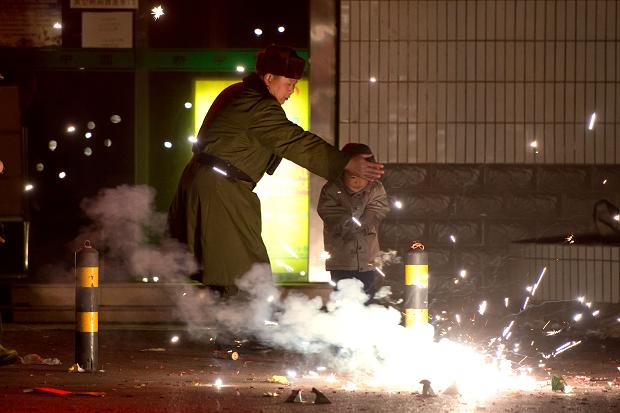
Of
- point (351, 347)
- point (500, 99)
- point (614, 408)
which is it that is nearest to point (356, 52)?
point (500, 99)

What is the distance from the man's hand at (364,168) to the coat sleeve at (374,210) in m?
2.24

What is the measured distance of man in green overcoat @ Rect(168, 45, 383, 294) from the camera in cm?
870

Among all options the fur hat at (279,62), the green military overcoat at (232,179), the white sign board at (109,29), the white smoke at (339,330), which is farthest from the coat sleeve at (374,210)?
the white sign board at (109,29)

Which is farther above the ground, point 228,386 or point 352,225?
point 352,225

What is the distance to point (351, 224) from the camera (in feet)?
35.1

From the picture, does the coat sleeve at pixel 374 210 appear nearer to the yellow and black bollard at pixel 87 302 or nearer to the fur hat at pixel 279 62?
the fur hat at pixel 279 62

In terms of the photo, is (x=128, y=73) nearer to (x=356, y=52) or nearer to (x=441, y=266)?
(x=356, y=52)

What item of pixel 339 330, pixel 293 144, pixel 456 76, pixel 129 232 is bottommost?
pixel 339 330

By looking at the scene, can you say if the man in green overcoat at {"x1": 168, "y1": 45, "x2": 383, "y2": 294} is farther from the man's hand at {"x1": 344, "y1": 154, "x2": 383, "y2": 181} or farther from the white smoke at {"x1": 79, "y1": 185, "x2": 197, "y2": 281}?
the white smoke at {"x1": 79, "y1": 185, "x2": 197, "y2": 281}

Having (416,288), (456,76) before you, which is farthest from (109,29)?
(416,288)

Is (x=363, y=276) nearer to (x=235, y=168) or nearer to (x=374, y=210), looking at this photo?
(x=374, y=210)

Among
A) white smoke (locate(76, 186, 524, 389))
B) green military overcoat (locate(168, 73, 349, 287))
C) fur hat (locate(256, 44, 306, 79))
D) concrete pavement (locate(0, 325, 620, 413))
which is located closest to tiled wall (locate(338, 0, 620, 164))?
white smoke (locate(76, 186, 524, 389))

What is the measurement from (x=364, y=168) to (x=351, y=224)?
2.31m

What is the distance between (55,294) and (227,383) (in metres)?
4.69
